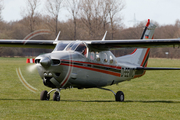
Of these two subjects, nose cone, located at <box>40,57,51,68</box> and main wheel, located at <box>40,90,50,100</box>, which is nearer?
nose cone, located at <box>40,57,51,68</box>

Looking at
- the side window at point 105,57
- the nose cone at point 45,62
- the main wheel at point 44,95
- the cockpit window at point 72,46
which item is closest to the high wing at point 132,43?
the side window at point 105,57

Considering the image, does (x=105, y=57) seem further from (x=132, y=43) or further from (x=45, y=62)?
(x=45, y=62)

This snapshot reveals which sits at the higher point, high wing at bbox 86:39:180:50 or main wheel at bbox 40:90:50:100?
high wing at bbox 86:39:180:50

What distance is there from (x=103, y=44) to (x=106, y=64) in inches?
44.3

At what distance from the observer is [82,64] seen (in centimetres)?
1413

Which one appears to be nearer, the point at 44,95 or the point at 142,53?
Answer: the point at 44,95

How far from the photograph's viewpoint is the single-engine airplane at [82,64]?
13.1 meters

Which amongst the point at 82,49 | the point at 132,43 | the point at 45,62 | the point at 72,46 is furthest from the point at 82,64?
the point at 132,43

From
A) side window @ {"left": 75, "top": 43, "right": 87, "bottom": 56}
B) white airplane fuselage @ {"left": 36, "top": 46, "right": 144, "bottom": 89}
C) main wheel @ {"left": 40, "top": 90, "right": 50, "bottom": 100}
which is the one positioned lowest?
main wheel @ {"left": 40, "top": 90, "right": 50, "bottom": 100}

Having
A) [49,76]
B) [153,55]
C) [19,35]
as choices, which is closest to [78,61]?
[49,76]

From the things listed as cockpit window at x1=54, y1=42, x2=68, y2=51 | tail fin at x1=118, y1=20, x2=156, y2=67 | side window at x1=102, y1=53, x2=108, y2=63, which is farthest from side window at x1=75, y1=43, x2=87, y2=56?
tail fin at x1=118, y1=20, x2=156, y2=67

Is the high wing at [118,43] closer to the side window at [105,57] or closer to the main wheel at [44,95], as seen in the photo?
the side window at [105,57]

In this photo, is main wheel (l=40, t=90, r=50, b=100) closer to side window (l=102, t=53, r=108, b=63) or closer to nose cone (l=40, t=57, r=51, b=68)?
nose cone (l=40, t=57, r=51, b=68)

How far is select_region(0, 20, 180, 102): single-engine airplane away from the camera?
1315 centimetres
